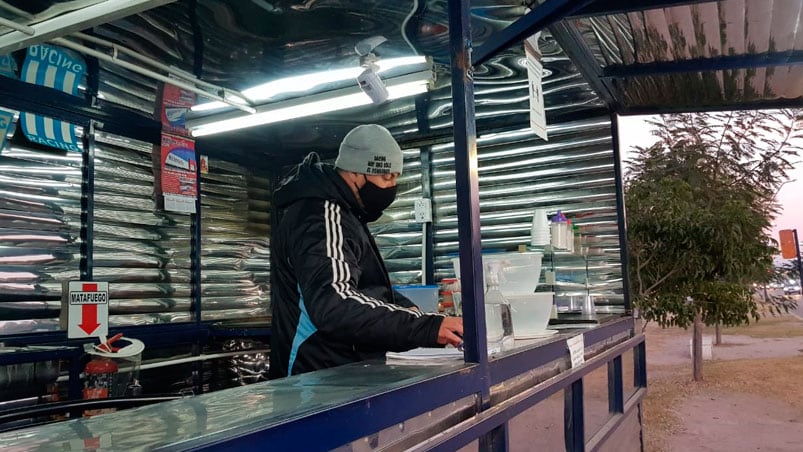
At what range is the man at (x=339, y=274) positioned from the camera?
6.16 ft

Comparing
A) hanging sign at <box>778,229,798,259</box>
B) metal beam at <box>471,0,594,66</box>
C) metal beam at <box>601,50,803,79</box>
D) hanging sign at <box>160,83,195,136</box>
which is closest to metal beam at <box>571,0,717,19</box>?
metal beam at <box>471,0,594,66</box>

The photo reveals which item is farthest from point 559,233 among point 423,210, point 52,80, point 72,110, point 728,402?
point 728,402

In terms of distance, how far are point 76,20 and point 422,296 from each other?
2.10m

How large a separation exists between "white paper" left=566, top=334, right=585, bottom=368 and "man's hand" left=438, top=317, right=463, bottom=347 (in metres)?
0.82

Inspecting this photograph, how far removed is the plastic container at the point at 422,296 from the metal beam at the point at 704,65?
1.67 m

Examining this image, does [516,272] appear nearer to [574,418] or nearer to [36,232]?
[574,418]

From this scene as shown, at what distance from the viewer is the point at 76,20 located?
279 centimetres

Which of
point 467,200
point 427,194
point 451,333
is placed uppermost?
point 427,194

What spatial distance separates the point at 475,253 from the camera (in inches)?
68.9

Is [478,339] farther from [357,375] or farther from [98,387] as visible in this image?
[98,387]

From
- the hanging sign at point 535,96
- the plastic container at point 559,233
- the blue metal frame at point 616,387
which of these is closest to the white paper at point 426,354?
the hanging sign at point 535,96

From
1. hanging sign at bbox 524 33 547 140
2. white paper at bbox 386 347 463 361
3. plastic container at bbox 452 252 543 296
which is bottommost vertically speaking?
white paper at bbox 386 347 463 361

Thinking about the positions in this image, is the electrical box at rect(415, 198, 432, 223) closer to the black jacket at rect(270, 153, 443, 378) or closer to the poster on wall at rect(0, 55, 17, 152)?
the black jacket at rect(270, 153, 443, 378)

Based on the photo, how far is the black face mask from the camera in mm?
2420
